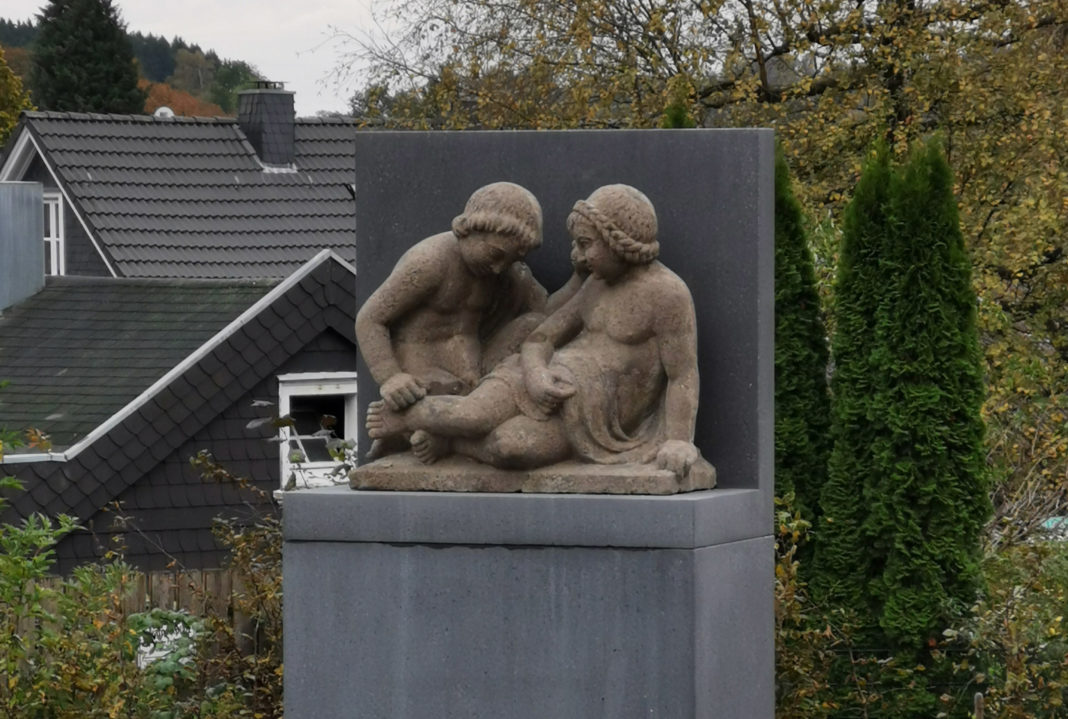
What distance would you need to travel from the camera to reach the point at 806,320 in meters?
9.62

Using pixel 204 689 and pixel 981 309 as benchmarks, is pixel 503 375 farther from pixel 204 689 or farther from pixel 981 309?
pixel 981 309

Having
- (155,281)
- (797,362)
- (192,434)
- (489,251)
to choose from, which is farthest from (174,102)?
(489,251)

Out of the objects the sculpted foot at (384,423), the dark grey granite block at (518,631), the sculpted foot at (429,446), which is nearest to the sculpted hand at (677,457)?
the dark grey granite block at (518,631)

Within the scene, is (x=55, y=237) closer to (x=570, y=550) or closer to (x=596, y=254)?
(x=596, y=254)

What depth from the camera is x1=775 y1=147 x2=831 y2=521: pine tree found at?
9469 millimetres

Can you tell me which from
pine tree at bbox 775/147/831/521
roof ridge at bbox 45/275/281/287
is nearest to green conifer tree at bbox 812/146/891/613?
pine tree at bbox 775/147/831/521

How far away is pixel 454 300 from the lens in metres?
5.61

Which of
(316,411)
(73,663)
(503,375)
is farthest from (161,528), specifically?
(503,375)

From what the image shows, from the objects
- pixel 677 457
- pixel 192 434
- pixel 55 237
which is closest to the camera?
pixel 677 457

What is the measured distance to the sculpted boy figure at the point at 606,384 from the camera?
17.5 feet

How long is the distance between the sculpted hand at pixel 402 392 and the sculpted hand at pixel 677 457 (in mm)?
727

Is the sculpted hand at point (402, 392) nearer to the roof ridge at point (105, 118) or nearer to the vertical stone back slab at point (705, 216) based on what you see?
the vertical stone back slab at point (705, 216)

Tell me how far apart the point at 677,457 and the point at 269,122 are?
18.5 meters

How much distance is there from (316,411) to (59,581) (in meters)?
6.30
